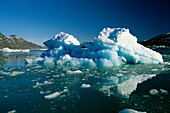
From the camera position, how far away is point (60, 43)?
1341 centimetres

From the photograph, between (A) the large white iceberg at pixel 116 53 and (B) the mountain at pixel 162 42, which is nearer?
(A) the large white iceberg at pixel 116 53

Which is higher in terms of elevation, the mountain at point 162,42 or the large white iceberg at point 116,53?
the mountain at point 162,42

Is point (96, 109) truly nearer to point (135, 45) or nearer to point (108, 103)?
point (108, 103)

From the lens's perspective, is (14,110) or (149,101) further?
(149,101)

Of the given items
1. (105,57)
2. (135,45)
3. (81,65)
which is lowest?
(81,65)

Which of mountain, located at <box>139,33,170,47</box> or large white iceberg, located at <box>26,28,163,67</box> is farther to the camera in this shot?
mountain, located at <box>139,33,170,47</box>

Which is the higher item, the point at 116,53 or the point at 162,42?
the point at 162,42

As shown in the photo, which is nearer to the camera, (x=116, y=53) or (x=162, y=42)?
(x=116, y=53)

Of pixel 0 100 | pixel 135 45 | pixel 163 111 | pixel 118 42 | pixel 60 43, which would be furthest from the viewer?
pixel 60 43

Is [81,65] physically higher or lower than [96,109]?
higher

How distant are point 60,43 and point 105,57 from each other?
5.59 metres

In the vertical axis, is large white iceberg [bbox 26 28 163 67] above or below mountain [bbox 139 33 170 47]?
below

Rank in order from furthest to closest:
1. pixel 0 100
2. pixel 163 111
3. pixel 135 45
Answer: pixel 135 45
pixel 0 100
pixel 163 111

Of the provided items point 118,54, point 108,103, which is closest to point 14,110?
point 108,103
